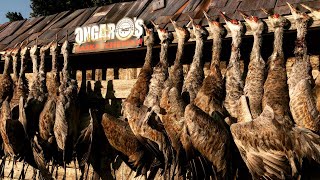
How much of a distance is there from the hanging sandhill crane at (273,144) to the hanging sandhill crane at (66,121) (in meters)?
2.64

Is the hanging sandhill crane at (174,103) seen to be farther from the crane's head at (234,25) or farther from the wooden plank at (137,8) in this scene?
the wooden plank at (137,8)

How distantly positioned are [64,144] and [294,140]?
3.22 meters

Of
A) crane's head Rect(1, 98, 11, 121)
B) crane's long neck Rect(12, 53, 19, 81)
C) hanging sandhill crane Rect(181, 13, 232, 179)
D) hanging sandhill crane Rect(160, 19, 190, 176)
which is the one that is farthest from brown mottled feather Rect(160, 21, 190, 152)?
crane's long neck Rect(12, 53, 19, 81)

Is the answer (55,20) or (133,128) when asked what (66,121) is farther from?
(55,20)

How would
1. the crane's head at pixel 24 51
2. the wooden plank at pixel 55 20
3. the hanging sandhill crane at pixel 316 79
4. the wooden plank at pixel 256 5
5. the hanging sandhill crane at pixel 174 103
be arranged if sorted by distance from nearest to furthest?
the hanging sandhill crane at pixel 316 79, the hanging sandhill crane at pixel 174 103, the wooden plank at pixel 256 5, the crane's head at pixel 24 51, the wooden plank at pixel 55 20

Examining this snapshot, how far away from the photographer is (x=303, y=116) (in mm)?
4645

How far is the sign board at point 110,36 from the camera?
6.54 meters

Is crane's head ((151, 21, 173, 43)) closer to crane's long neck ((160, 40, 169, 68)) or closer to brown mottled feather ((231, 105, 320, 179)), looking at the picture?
crane's long neck ((160, 40, 169, 68))

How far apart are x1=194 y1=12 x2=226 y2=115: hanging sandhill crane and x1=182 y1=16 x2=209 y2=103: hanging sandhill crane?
0.50ft

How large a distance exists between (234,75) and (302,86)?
2.99 feet

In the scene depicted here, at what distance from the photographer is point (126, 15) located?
26.2 feet

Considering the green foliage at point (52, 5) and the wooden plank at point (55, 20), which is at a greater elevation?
the green foliage at point (52, 5)

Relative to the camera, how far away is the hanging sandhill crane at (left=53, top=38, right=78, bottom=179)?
254 inches

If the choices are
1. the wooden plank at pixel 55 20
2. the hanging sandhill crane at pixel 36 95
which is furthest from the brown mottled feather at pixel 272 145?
the wooden plank at pixel 55 20
